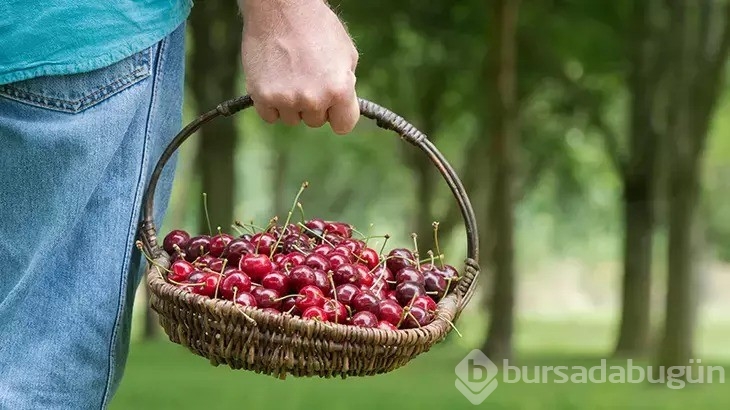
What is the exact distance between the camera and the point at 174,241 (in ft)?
7.19

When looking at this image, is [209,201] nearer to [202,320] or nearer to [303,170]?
[202,320]

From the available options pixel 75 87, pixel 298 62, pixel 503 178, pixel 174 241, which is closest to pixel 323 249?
pixel 174 241

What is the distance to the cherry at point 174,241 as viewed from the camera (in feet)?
7.13

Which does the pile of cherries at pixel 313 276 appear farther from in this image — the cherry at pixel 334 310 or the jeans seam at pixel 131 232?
the jeans seam at pixel 131 232

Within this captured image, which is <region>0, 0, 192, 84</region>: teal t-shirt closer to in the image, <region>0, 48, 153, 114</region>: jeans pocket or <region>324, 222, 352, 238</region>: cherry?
<region>0, 48, 153, 114</region>: jeans pocket

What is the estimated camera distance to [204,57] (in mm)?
12984

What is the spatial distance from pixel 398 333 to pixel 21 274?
0.60 meters

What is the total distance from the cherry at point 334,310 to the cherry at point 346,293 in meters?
0.04

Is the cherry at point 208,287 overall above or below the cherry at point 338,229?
below

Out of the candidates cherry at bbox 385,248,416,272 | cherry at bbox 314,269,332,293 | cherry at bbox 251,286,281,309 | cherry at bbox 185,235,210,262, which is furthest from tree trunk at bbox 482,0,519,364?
cherry at bbox 251,286,281,309

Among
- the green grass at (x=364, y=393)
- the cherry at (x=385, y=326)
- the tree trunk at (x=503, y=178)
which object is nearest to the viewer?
the cherry at (x=385, y=326)

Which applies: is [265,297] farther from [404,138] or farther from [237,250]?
[404,138]

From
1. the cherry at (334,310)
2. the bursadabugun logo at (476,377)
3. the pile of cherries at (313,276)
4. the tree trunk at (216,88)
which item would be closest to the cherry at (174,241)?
the pile of cherries at (313,276)

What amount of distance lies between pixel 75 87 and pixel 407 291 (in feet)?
2.32
